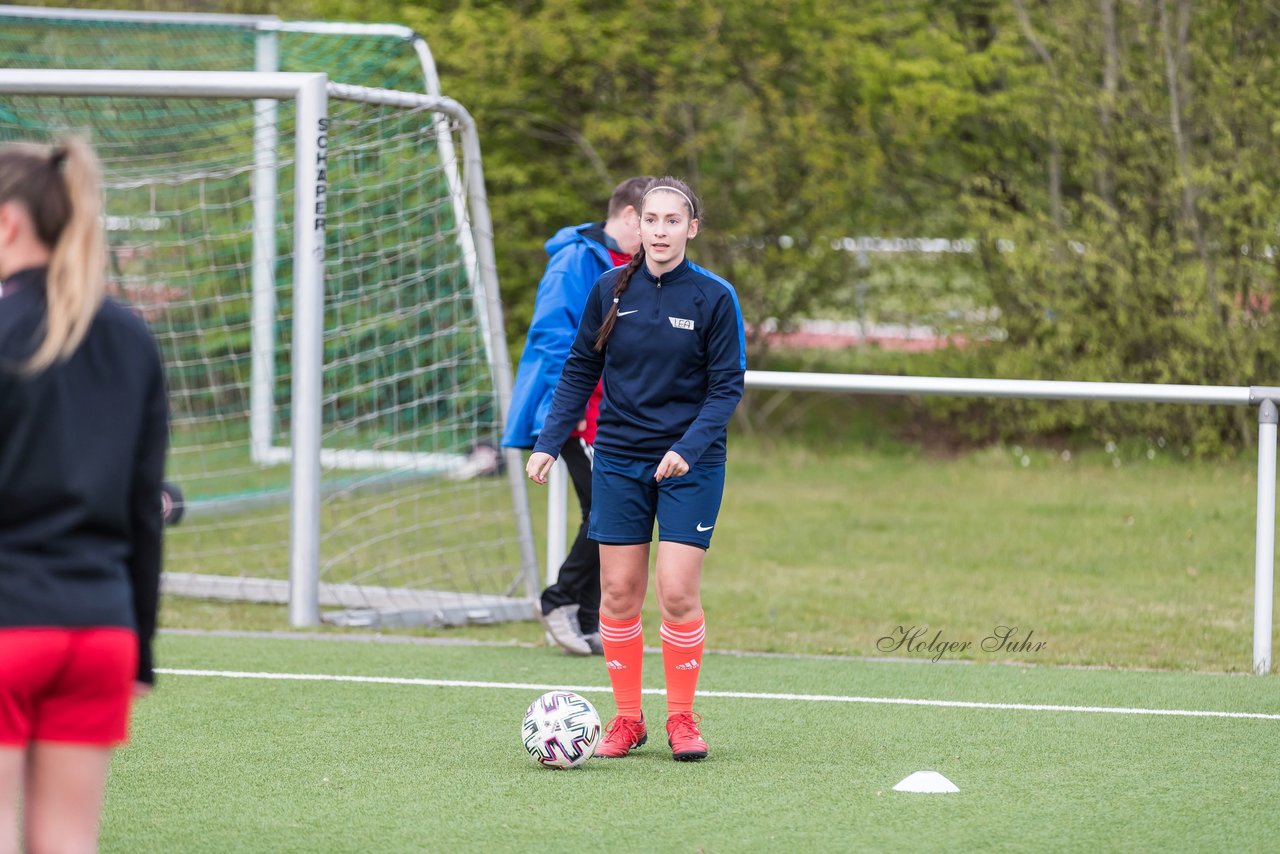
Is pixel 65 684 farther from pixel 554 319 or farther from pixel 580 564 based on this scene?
pixel 580 564

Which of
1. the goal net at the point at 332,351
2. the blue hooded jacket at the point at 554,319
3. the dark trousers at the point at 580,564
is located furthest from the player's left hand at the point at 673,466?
the goal net at the point at 332,351

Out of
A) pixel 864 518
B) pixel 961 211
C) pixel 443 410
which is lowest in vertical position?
pixel 864 518

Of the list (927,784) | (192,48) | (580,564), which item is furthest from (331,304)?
(927,784)

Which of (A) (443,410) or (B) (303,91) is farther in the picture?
(A) (443,410)

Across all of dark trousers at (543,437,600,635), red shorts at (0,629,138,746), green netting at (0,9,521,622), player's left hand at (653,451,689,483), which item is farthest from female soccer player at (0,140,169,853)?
green netting at (0,9,521,622)

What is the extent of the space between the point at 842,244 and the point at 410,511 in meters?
6.41

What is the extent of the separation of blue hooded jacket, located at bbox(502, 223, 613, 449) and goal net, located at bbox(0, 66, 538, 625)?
1342 mm

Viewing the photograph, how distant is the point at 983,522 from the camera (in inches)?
465

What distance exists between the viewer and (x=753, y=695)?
21.1 ft

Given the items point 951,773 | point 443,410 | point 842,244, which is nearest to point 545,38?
point 842,244

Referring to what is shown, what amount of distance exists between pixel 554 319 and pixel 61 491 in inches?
168

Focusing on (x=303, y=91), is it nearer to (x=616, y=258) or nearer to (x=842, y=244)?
(x=616, y=258)

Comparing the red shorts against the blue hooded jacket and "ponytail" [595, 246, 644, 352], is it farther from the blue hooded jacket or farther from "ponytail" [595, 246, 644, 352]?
the blue hooded jacket

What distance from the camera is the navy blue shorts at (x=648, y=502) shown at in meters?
5.04
